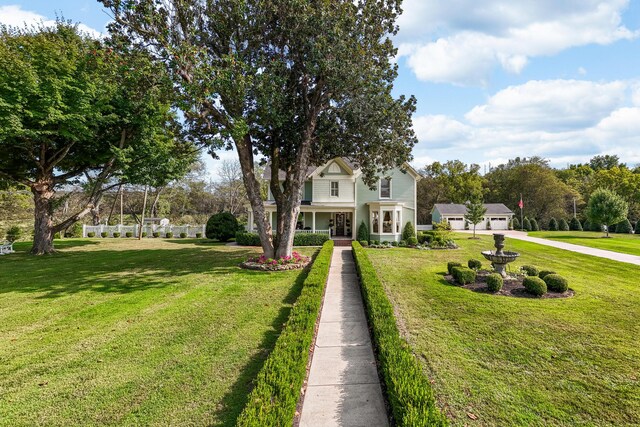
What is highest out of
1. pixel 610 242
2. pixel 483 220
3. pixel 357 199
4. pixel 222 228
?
pixel 357 199

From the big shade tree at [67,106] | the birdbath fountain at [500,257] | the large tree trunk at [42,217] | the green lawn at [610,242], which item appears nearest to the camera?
the birdbath fountain at [500,257]

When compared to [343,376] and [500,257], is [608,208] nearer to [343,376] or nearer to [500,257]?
[500,257]

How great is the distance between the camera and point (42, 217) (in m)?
16.8

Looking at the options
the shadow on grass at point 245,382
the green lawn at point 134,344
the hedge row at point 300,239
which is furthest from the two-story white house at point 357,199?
the shadow on grass at point 245,382

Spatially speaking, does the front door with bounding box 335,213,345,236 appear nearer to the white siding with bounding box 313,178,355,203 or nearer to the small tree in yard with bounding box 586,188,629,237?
the white siding with bounding box 313,178,355,203

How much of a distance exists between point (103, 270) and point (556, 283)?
16.3m

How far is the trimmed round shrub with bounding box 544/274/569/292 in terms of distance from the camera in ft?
27.6

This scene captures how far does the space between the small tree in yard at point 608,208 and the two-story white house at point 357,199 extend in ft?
65.3

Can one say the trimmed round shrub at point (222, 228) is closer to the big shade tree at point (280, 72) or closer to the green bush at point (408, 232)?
the big shade tree at point (280, 72)

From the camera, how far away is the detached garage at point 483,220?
4181 centimetres

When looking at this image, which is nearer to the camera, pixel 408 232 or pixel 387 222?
pixel 408 232

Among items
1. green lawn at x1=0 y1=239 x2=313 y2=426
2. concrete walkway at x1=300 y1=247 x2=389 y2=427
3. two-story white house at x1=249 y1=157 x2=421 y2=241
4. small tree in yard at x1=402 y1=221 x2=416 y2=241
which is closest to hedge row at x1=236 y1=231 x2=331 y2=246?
two-story white house at x1=249 y1=157 x2=421 y2=241

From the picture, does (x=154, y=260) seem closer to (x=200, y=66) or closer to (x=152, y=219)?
(x=200, y=66)

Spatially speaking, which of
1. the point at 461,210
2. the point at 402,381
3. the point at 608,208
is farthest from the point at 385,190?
the point at 461,210
